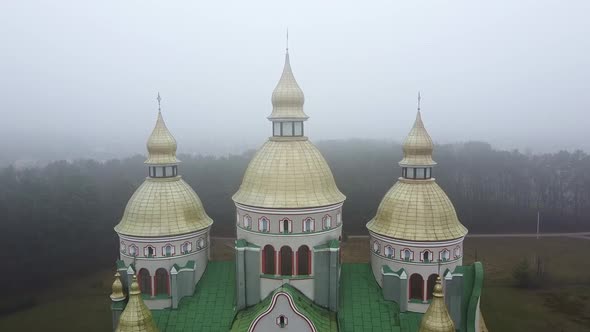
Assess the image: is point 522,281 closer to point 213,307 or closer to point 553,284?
point 553,284

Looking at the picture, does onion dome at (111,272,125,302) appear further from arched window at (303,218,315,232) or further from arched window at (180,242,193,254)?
arched window at (303,218,315,232)

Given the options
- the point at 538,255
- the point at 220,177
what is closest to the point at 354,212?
the point at 220,177

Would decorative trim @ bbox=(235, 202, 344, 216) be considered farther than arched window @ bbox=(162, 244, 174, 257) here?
No

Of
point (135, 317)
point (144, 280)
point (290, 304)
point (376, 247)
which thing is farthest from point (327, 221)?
point (144, 280)

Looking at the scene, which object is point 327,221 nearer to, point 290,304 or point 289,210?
point 289,210

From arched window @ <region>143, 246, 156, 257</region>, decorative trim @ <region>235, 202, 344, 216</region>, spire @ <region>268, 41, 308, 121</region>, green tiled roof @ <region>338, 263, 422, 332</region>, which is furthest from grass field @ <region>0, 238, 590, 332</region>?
spire @ <region>268, 41, 308, 121</region>

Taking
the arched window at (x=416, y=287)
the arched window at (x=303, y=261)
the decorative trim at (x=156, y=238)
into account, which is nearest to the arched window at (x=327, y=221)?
the arched window at (x=303, y=261)

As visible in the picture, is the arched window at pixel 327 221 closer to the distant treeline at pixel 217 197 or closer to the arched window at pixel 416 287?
the arched window at pixel 416 287
